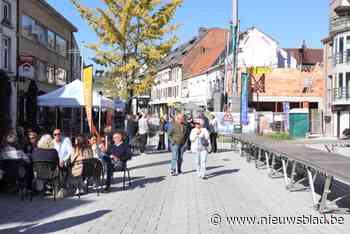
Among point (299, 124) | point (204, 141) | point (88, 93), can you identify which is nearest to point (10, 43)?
point (88, 93)

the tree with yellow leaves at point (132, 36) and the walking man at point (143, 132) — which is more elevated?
the tree with yellow leaves at point (132, 36)

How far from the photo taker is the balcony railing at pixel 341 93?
46.3 m

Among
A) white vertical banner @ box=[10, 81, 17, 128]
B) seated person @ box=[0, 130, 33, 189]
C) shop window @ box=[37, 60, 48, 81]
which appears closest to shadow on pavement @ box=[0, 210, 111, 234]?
seated person @ box=[0, 130, 33, 189]

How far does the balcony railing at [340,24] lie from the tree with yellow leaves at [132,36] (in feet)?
79.8

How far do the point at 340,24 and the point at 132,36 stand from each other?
88.0 ft

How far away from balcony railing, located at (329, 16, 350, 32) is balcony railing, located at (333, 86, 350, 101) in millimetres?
5053

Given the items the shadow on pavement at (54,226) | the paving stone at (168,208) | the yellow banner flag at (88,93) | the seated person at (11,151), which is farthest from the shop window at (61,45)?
the shadow on pavement at (54,226)

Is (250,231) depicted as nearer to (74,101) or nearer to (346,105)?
(74,101)

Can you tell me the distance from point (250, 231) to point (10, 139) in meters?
5.64

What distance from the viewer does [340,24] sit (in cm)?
4778

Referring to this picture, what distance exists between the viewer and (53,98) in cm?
1977

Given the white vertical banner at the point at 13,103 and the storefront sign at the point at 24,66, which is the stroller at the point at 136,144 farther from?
the storefront sign at the point at 24,66

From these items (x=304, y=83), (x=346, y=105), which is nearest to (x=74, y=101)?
(x=346, y=105)

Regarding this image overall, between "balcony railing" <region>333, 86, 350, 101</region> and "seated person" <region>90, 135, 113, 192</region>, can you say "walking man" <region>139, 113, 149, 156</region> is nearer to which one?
"seated person" <region>90, 135, 113, 192</region>
